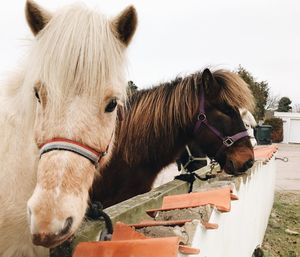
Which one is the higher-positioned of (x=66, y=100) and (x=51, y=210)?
(x=66, y=100)

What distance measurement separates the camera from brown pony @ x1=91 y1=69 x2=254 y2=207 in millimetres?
4055

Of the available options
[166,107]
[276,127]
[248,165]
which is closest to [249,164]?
[248,165]

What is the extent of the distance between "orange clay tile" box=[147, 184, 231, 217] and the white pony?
1.88 ft

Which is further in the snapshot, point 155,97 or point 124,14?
point 155,97

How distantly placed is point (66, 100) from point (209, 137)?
2.81 m

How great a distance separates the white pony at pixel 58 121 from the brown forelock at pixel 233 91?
2455mm

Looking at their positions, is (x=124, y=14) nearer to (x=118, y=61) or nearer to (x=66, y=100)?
(x=118, y=61)

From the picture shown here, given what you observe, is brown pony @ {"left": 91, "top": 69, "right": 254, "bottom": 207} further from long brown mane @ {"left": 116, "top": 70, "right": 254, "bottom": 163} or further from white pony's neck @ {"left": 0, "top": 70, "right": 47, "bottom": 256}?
white pony's neck @ {"left": 0, "top": 70, "right": 47, "bottom": 256}

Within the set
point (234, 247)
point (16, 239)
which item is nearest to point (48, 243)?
point (16, 239)

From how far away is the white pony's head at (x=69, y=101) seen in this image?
1.49 metres

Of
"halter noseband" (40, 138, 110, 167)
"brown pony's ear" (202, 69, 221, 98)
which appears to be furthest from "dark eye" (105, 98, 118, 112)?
"brown pony's ear" (202, 69, 221, 98)

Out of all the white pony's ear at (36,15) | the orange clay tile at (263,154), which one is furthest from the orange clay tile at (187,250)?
the orange clay tile at (263,154)

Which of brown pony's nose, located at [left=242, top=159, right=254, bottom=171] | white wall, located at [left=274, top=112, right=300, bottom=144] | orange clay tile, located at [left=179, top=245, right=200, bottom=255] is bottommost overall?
white wall, located at [left=274, top=112, right=300, bottom=144]

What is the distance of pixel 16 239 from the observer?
74.7 inches
